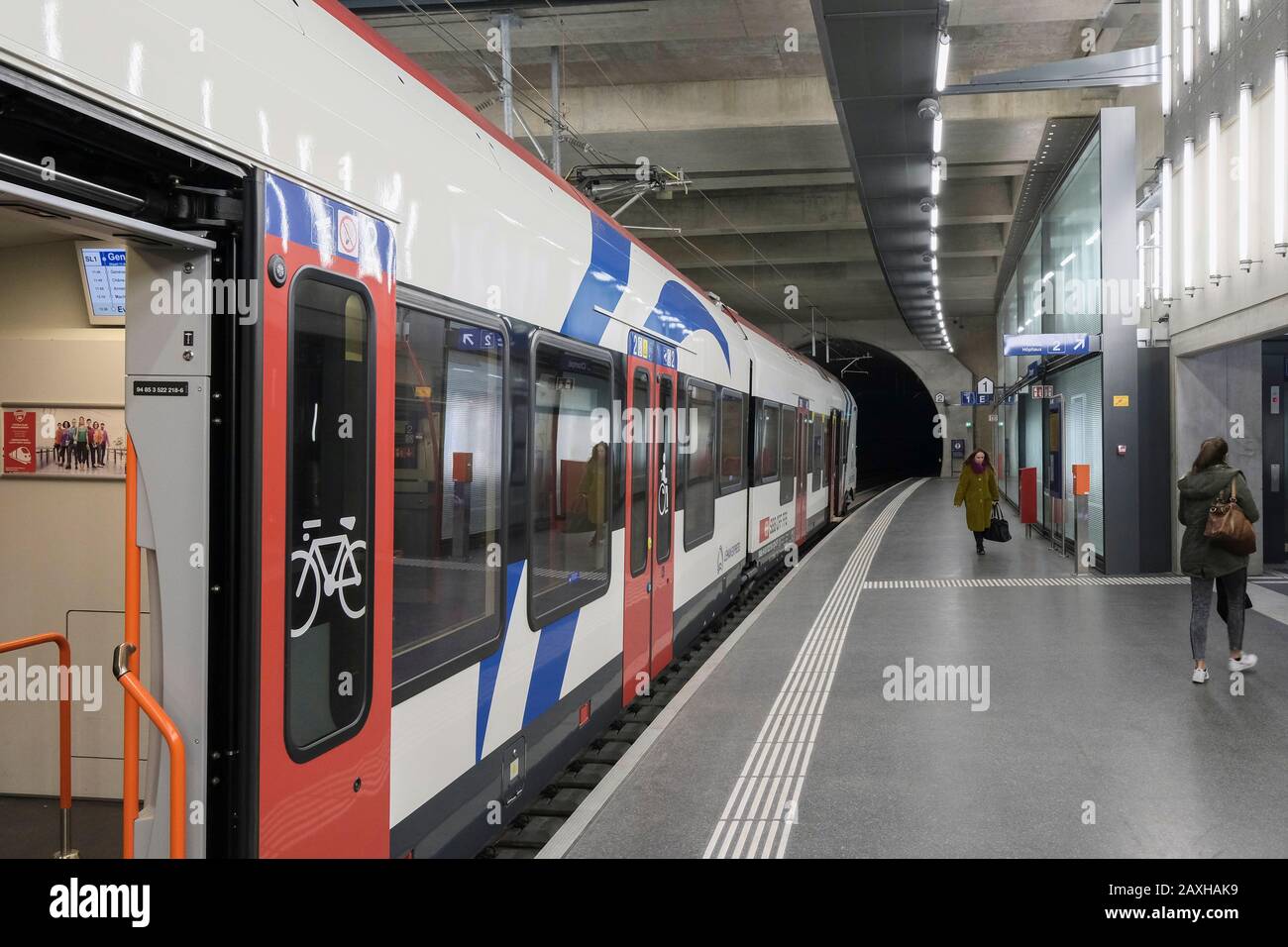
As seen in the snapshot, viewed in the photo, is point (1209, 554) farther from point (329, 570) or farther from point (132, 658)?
point (132, 658)

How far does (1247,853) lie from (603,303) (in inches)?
153

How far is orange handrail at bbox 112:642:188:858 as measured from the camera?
2.42m

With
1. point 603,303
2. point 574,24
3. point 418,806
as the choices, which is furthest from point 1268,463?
point 418,806

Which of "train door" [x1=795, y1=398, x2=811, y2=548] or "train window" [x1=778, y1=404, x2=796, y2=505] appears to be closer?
"train window" [x1=778, y1=404, x2=796, y2=505]

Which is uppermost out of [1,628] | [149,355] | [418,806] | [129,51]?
[129,51]

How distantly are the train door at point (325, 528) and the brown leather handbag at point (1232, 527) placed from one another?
19.1ft

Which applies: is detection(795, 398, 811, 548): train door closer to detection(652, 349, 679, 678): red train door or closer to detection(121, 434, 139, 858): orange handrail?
detection(652, 349, 679, 678): red train door

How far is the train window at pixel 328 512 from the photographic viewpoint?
108 inches

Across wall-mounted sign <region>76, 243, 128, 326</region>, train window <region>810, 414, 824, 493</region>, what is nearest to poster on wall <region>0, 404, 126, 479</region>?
wall-mounted sign <region>76, 243, 128, 326</region>

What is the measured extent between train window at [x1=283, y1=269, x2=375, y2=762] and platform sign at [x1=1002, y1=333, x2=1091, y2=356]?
1157cm

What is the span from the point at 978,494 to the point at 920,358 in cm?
3246
